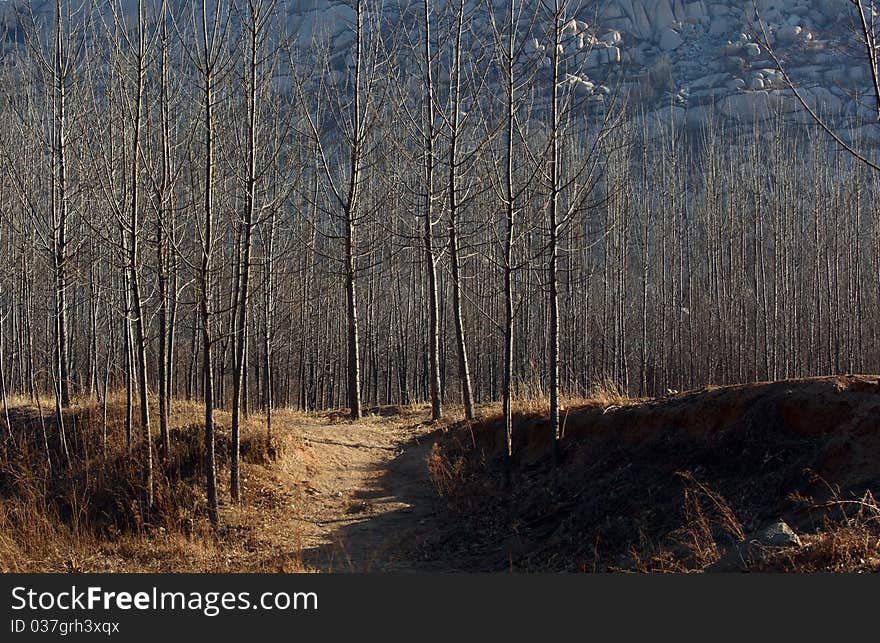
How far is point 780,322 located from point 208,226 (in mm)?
25112

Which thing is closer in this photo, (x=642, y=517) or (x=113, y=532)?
(x=642, y=517)

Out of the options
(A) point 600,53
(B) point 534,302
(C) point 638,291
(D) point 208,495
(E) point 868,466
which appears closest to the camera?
(E) point 868,466

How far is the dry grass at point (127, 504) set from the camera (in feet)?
24.6

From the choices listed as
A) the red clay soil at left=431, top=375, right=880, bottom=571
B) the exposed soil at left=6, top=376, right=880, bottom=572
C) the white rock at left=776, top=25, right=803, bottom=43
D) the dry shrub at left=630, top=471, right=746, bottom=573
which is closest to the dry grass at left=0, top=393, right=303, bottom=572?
the exposed soil at left=6, top=376, right=880, bottom=572

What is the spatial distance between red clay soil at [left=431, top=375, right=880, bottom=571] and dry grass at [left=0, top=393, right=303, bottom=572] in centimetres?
226

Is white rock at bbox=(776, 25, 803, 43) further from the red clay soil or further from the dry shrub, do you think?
the dry shrub

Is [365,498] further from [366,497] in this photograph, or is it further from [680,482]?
[680,482]

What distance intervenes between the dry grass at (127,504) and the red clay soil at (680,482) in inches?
89.0

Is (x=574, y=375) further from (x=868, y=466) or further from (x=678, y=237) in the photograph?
(x=868, y=466)

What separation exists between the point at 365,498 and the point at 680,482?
4215 millimetres

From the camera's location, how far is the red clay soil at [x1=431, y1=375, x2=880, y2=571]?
6.12 m

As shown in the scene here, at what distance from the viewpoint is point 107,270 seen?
24453mm

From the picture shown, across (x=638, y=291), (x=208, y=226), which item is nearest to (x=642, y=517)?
(x=208, y=226)

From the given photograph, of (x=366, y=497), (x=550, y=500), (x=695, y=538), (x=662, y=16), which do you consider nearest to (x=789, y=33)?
(x=662, y=16)
